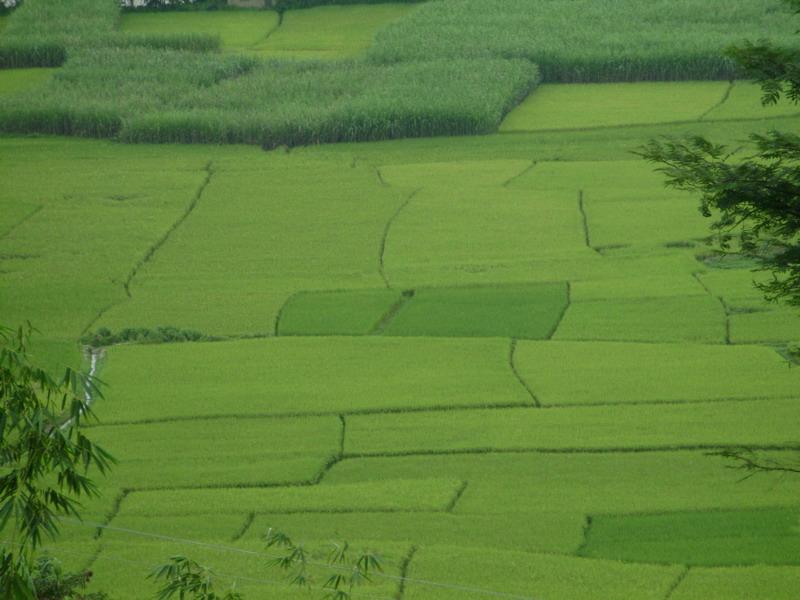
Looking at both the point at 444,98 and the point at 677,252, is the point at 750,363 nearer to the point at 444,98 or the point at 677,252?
the point at 677,252

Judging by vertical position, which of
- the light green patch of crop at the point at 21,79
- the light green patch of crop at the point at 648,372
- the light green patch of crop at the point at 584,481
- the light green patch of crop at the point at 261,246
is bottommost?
the light green patch of crop at the point at 261,246

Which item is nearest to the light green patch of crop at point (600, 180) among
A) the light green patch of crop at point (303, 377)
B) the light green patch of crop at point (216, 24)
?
the light green patch of crop at point (303, 377)

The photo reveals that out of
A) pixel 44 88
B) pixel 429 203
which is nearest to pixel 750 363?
pixel 429 203

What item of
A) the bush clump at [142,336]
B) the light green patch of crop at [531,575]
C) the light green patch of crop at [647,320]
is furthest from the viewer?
the bush clump at [142,336]

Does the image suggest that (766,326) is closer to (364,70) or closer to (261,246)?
(261,246)

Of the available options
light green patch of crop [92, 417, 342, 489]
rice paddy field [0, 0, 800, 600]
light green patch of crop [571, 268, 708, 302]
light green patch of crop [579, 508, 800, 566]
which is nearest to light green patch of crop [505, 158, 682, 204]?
rice paddy field [0, 0, 800, 600]

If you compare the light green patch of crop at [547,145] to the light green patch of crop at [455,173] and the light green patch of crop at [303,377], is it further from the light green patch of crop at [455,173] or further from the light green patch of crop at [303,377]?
the light green patch of crop at [303,377]

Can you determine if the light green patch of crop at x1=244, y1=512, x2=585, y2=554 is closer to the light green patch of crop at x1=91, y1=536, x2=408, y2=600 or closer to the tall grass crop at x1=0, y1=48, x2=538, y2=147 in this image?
the light green patch of crop at x1=91, y1=536, x2=408, y2=600
